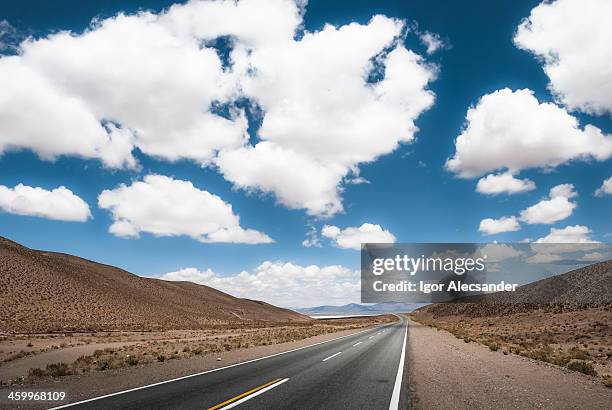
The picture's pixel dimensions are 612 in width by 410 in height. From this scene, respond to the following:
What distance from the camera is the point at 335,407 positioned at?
8.27m

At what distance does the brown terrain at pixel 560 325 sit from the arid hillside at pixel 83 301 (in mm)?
53717

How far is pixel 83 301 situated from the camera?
76.6 m

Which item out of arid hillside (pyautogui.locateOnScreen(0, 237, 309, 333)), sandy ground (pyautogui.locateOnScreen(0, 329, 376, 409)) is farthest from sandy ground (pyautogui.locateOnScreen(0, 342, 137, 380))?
arid hillside (pyautogui.locateOnScreen(0, 237, 309, 333))

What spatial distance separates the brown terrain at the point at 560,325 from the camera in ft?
66.9

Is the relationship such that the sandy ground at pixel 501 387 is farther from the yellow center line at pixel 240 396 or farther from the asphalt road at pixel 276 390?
the yellow center line at pixel 240 396

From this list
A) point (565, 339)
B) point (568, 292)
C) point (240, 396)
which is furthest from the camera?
point (568, 292)

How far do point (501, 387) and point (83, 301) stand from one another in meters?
83.5

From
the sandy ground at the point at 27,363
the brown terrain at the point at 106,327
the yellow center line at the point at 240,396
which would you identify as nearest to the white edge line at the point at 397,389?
the yellow center line at the point at 240,396

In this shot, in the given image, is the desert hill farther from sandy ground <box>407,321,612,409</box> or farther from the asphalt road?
the asphalt road

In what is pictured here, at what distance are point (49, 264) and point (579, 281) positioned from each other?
11786cm

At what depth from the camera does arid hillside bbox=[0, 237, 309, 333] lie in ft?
201

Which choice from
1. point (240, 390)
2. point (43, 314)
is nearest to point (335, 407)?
point (240, 390)

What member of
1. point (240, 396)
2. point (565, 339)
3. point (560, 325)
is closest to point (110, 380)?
point (240, 396)

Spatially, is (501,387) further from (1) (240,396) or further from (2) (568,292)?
(2) (568,292)
